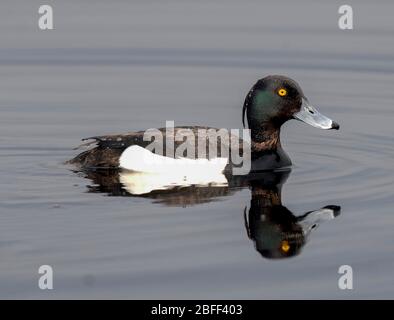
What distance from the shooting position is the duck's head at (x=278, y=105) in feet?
45.8

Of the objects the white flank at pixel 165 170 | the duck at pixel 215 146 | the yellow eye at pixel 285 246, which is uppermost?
the duck at pixel 215 146

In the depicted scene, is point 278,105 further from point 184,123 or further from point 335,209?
point 335,209

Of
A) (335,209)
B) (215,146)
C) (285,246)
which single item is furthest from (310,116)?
(285,246)

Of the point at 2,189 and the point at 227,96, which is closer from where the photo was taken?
the point at 2,189

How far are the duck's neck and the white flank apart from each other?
0.88m

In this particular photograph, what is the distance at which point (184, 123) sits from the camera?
1563 cm

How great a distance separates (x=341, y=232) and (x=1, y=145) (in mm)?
5221

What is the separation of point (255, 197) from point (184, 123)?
326 cm

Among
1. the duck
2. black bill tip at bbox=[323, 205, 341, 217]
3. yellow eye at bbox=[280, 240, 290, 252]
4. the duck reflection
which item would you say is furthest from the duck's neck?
yellow eye at bbox=[280, 240, 290, 252]

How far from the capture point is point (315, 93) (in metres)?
17.3

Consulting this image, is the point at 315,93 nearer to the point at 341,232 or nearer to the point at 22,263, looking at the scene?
the point at 341,232

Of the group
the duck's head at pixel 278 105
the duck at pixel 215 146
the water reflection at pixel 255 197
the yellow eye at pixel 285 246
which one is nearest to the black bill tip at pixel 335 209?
the water reflection at pixel 255 197

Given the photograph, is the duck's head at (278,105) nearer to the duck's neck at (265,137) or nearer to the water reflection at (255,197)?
the duck's neck at (265,137)
